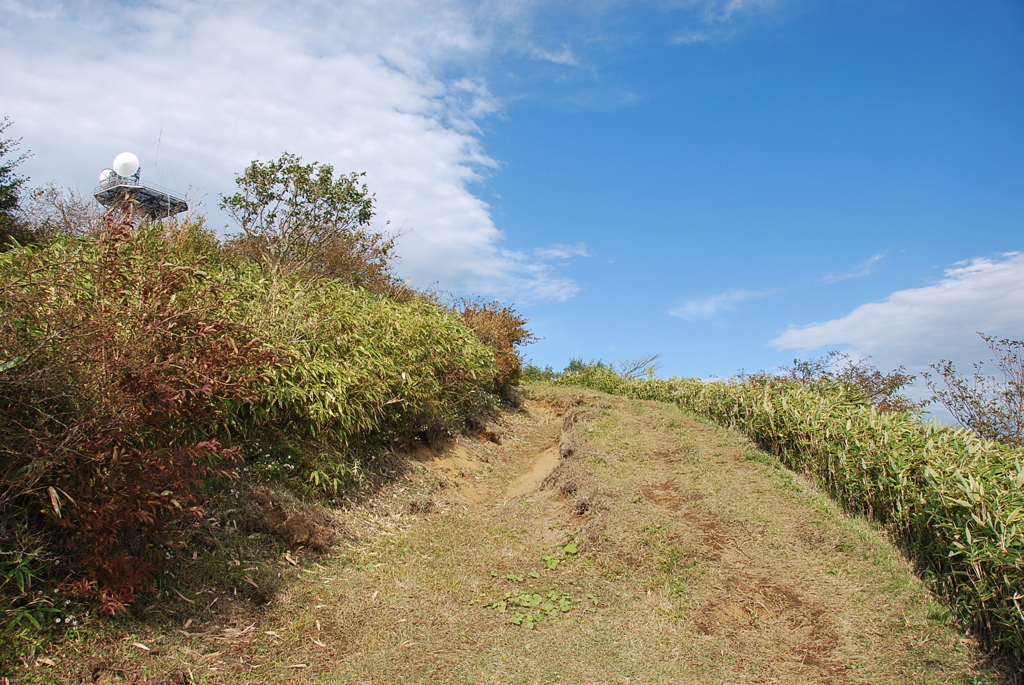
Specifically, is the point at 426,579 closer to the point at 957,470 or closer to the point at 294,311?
the point at 294,311

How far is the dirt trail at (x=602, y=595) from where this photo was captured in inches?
140

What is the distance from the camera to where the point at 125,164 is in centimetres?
2000

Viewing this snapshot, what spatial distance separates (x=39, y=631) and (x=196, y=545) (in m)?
1.06

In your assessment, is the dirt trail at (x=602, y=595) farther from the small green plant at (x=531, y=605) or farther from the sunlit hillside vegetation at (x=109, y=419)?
the sunlit hillside vegetation at (x=109, y=419)

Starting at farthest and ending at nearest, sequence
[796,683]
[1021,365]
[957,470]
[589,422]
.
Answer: [589,422]
[1021,365]
[957,470]
[796,683]

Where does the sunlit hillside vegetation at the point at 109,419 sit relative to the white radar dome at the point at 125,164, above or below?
below

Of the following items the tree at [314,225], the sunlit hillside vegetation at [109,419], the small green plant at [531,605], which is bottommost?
the small green plant at [531,605]

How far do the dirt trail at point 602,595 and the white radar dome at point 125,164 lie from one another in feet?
61.4

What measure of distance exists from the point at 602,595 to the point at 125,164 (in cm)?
2163

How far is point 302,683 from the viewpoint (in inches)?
128

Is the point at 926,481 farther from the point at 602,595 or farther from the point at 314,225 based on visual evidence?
the point at 314,225

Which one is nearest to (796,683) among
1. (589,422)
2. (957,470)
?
(957,470)

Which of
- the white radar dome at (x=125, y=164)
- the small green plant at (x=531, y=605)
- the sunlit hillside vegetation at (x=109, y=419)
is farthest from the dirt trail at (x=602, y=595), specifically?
the white radar dome at (x=125, y=164)

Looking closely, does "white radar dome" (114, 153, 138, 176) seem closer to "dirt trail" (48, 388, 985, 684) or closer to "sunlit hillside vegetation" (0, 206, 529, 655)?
"sunlit hillside vegetation" (0, 206, 529, 655)
